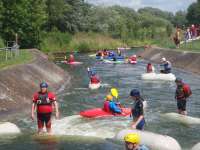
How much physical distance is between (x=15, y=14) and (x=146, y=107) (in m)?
35.2

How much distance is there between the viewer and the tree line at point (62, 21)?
194 ft

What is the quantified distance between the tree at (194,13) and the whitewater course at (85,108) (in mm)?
73959

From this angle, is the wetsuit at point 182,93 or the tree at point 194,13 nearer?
the wetsuit at point 182,93

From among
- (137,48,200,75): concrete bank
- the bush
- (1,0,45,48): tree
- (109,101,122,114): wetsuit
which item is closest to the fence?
(109,101,122,114): wetsuit

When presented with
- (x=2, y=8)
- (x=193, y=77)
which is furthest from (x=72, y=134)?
(x=2, y=8)

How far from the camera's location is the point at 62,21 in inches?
3516

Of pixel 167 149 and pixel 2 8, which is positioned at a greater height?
pixel 2 8

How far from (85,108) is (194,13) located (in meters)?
98.4

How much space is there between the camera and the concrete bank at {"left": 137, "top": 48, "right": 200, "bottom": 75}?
159ft

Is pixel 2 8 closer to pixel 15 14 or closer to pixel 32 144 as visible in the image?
pixel 15 14

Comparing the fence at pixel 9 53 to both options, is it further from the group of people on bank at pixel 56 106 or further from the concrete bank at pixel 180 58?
the concrete bank at pixel 180 58

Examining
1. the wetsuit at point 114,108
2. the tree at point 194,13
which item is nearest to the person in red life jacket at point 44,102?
the wetsuit at point 114,108

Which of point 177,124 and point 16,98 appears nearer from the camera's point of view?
point 177,124

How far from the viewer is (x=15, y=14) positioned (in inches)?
2315
